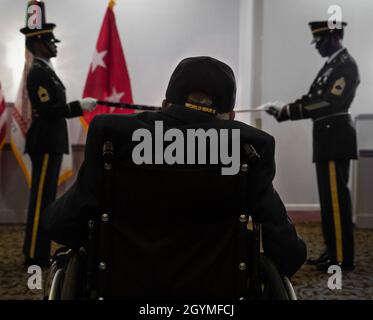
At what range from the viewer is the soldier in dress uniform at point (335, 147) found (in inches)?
69.7

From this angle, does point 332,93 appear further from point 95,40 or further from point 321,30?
point 95,40

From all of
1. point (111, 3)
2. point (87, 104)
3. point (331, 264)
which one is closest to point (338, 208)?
point (331, 264)

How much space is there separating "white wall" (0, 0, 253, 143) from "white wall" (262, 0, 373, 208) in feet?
0.99

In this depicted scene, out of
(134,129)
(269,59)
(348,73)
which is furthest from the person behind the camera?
(269,59)

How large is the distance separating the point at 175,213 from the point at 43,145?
1.26m

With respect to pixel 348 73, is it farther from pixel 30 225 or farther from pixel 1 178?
pixel 1 178

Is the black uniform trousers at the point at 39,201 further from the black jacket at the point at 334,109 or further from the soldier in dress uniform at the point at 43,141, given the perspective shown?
the black jacket at the point at 334,109

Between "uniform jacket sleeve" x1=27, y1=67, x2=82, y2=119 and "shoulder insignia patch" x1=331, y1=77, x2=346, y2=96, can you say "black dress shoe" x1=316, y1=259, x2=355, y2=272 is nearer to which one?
"shoulder insignia patch" x1=331, y1=77, x2=346, y2=96

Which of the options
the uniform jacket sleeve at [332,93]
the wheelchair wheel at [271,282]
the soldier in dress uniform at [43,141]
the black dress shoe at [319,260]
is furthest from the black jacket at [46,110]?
the wheelchair wheel at [271,282]

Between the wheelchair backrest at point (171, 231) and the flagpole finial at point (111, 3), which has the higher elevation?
the flagpole finial at point (111, 3)

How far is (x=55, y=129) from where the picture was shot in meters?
1.81

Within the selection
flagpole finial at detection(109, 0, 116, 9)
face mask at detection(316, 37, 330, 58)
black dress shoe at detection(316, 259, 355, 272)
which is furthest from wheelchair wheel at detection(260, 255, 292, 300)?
flagpole finial at detection(109, 0, 116, 9)
